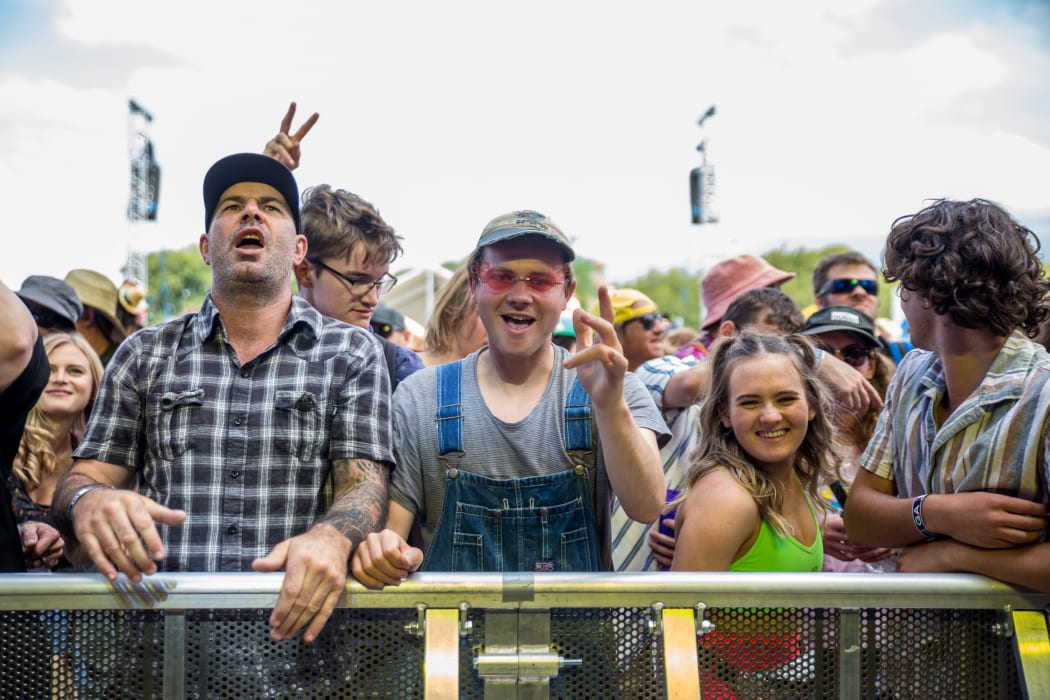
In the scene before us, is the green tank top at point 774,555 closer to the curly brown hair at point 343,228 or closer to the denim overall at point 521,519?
the denim overall at point 521,519

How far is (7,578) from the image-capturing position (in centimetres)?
178

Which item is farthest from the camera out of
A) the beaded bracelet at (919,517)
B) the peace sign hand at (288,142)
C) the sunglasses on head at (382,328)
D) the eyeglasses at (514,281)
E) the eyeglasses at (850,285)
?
the sunglasses on head at (382,328)

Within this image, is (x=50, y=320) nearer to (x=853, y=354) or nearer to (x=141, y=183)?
(x=853, y=354)

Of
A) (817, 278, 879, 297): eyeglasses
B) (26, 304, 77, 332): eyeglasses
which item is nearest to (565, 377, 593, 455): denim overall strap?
(26, 304, 77, 332): eyeglasses

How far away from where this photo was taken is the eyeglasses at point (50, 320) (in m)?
4.03

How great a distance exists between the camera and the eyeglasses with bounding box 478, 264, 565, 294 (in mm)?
→ 2525

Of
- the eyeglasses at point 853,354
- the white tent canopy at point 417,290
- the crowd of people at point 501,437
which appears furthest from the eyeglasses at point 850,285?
the white tent canopy at point 417,290

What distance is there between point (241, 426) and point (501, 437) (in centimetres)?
68

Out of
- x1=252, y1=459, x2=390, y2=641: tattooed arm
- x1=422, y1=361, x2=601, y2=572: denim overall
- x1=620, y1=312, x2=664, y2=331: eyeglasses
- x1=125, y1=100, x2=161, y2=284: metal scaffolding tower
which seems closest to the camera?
x1=252, y1=459, x2=390, y2=641: tattooed arm

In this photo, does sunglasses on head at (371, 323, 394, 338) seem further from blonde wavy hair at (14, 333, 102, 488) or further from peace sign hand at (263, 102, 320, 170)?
peace sign hand at (263, 102, 320, 170)

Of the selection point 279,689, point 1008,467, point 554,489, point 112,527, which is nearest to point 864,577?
point 1008,467

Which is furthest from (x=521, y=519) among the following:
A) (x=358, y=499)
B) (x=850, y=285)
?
(x=850, y=285)

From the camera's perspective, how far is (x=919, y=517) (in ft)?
7.10

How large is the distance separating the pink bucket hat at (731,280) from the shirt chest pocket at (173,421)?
292 centimetres
